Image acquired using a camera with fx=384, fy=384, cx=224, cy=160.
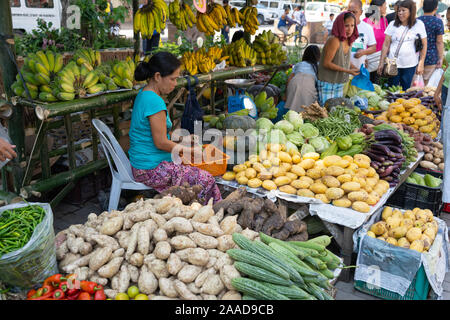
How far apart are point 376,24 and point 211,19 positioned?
153 inches

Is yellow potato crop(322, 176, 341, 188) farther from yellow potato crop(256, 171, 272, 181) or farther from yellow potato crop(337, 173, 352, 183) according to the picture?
yellow potato crop(256, 171, 272, 181)

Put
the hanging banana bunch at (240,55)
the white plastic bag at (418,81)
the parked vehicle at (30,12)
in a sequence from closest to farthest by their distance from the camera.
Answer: the hanging banana bunch at (240,55) < the white plastic bag at (418,81) < the parked vehicle at (30,12)

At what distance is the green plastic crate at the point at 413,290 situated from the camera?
285cm

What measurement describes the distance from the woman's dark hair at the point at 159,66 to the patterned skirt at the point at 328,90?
285 cm

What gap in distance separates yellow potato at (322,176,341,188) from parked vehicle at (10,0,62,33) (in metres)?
8.40

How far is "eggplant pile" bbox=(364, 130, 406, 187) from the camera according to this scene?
376 cm

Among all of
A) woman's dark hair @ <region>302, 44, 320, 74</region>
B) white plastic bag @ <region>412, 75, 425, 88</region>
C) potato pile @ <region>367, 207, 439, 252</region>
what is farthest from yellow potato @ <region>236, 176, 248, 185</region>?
white plastic bag @ <region>412, 75, 425, 88</region>

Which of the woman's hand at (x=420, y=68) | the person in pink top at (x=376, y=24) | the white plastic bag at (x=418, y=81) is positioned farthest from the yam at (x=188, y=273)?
the person in pink top at (x=376, y=24)

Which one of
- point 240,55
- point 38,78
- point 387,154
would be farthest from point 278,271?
point 240,55

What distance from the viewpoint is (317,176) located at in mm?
3516

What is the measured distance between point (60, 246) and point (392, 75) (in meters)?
6.72

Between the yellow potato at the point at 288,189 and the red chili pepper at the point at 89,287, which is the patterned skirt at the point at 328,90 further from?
the red chili pepper at the point at 89,287
